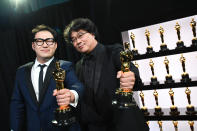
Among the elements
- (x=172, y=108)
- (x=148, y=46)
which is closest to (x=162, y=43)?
(x=148, y=46)

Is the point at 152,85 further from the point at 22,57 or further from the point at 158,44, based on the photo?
the point at 22,57

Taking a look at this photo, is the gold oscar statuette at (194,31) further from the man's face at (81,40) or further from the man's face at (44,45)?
the man's face at (44,45)

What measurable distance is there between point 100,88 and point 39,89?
2.01 feet

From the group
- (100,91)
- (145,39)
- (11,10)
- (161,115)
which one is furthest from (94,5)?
(161,115)

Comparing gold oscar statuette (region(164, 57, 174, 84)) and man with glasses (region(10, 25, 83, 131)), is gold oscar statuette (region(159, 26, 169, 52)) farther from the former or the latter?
man with glasses (region(10, 25, 83, 131))

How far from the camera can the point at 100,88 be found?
2008mm

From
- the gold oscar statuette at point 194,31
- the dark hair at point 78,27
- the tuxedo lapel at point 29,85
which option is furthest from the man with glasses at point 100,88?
the gold oscar statuette at point 194,31

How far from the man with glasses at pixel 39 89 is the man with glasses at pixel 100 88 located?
29 cm

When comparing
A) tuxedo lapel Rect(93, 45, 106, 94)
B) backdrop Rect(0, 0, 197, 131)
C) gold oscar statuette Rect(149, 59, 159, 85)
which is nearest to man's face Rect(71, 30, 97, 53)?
tuxedo lapel Rect(93, 45, 106, 94)

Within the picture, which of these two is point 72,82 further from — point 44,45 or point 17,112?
point 17,112

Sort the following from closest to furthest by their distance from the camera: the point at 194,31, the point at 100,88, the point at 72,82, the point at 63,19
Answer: the point at 72,82
the point at 100,88
the point at 194,31
the point at 63,19

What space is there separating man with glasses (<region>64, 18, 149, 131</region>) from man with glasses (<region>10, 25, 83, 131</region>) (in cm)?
29

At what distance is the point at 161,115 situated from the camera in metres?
2.76

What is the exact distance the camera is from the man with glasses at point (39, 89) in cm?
170
